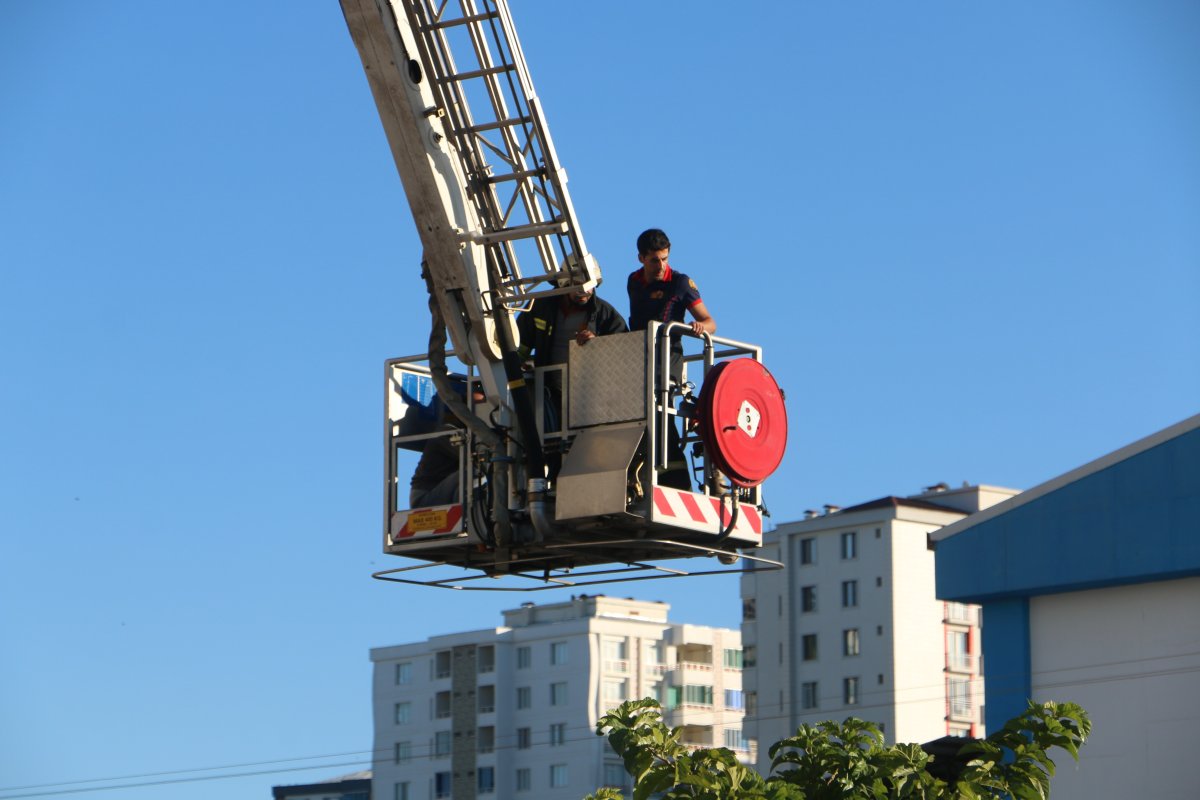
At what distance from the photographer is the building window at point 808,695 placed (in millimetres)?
107938

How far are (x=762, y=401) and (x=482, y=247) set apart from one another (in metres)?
2.64

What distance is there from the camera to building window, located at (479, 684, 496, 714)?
432 feet

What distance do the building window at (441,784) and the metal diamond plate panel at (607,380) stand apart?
11948 centimetres

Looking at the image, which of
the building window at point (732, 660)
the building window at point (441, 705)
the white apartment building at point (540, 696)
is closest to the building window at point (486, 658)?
the white apartment building at point (540, 696)

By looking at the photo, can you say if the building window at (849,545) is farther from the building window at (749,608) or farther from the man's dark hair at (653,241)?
the man's dark hair at (653,241)

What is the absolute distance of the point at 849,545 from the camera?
358ft

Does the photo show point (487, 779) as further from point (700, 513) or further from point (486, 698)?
point (700, 513)

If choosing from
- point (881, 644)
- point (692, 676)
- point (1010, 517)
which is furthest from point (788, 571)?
point (1010, 517)

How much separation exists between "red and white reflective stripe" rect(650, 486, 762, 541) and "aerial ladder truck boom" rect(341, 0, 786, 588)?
0.01 meters

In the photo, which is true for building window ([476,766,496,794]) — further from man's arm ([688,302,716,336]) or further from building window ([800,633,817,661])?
man's arm ([688,302,716,336])

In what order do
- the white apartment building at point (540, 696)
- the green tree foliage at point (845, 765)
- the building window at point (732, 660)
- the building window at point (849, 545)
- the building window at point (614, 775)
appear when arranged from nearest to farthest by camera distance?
the green tree foliage at point (845, 765), the building window at point (849, 545), the building window at point (614, 775), the white apartment building at point (540, 696), the building window at point (732, 660)

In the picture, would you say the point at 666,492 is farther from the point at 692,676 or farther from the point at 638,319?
the point at 692,676

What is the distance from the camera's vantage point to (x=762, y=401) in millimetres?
15898

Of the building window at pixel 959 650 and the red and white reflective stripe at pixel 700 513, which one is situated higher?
the building window at pixel 959 650
